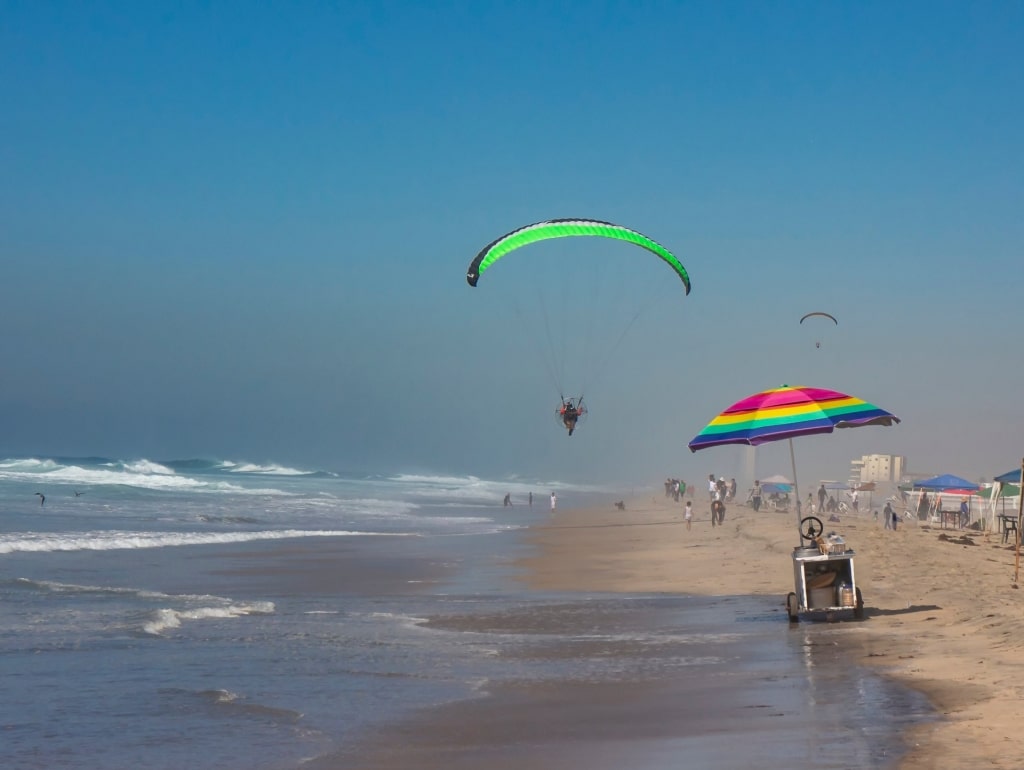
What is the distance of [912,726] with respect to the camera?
7.23 m

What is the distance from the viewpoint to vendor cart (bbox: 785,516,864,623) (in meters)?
13.1

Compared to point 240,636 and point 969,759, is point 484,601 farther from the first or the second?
point 969,759

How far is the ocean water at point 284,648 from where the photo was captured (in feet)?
25.2

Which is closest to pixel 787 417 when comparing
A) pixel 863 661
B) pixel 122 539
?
pixel 863 661

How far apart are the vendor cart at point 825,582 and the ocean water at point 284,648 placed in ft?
2.01

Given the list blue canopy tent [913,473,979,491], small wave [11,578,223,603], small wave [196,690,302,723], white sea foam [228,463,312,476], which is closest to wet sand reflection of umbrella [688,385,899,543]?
small wave [196,690,302,723]

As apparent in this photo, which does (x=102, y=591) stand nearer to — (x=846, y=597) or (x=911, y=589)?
(x=846, y=597)

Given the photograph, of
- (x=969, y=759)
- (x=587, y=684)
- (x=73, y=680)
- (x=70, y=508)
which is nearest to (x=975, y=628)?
(x=587, y=684)

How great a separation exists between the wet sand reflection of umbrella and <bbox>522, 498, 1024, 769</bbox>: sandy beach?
2.27 m

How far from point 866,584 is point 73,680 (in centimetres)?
1183

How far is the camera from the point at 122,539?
26.0 metres

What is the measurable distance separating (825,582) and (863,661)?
327 cm

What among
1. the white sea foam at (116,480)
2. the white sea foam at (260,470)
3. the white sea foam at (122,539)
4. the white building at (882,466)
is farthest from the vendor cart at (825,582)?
the white sea foam at (260,470)

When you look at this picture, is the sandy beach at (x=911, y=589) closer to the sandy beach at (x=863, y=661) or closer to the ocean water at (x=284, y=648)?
the sandy beach at (x=863, y=661)
